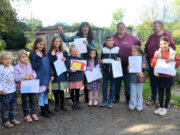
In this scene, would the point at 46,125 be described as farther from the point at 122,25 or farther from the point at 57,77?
the point at 122,25

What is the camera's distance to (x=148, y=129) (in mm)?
3451

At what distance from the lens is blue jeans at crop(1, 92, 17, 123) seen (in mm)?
3411

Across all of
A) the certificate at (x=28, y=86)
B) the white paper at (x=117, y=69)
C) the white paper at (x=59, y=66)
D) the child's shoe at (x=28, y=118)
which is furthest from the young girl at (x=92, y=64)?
the child's shoe at (x=28, y=118)

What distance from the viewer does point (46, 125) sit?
11.9 feet

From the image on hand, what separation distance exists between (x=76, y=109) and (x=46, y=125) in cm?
104

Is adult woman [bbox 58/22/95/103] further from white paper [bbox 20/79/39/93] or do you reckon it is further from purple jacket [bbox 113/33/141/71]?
white paper [bbox 20/79/39/93]

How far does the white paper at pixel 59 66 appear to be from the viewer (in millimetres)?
3992

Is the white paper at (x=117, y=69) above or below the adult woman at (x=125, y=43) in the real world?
below

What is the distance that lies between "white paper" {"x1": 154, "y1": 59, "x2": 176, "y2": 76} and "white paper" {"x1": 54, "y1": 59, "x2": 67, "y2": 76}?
2.21 metres

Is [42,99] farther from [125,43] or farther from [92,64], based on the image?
[125,43]

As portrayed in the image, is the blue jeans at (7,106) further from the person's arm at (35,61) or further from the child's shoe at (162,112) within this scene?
the child's shoe at (162,112)

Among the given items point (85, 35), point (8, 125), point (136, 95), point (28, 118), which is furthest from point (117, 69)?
point (8, 125)

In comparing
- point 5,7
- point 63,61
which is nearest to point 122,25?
point 63,61

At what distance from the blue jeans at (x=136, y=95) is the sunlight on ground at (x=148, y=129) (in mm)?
796
